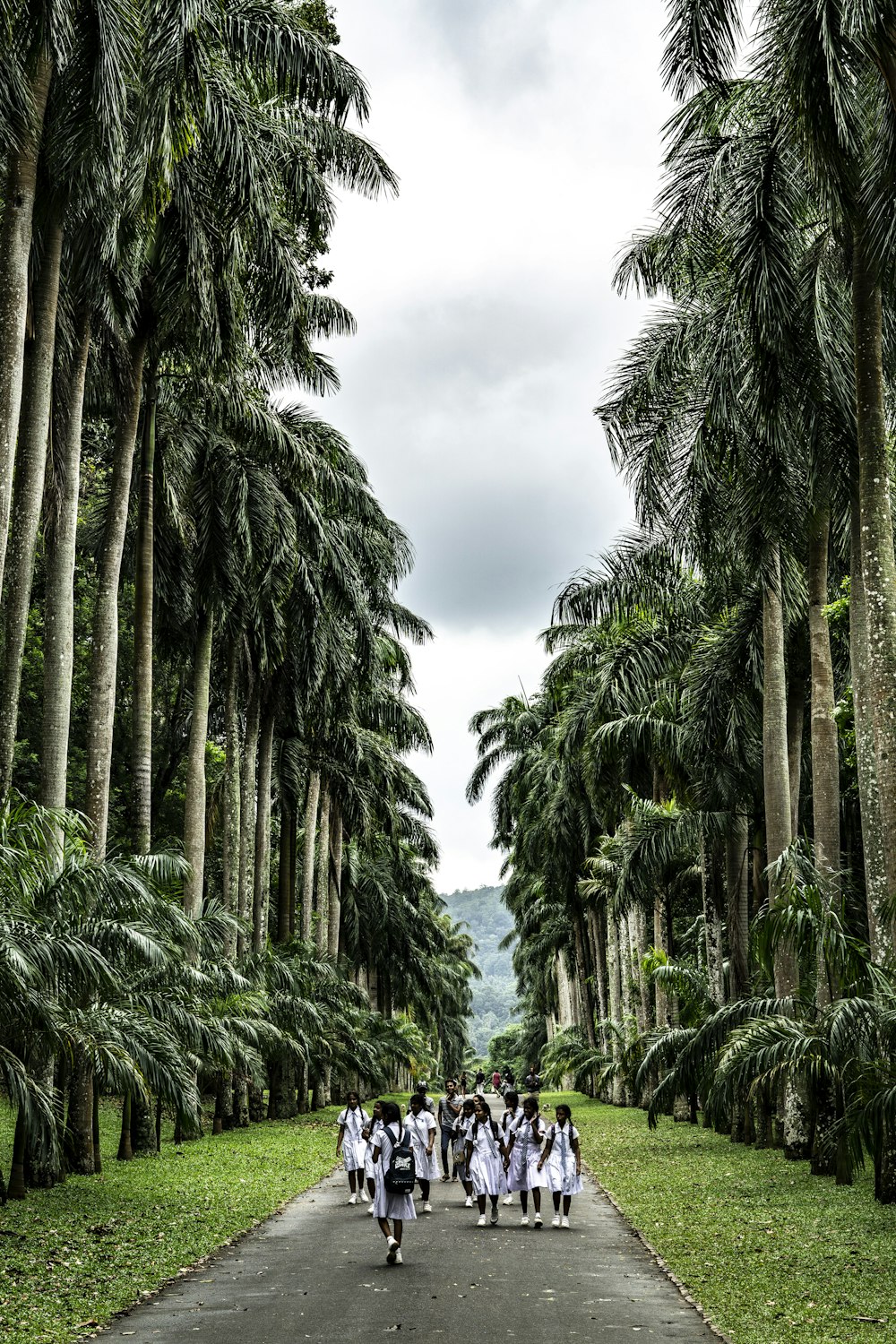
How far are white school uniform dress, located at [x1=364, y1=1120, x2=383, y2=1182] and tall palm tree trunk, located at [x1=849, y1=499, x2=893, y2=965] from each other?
5165 mm

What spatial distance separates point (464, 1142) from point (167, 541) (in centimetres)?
1322

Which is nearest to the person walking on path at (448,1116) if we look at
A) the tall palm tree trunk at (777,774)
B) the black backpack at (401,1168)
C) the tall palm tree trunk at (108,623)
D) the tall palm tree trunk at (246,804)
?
the tall palm tree trunk at (777,774)

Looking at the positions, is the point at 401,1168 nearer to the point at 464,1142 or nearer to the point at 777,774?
the point at 464,1142

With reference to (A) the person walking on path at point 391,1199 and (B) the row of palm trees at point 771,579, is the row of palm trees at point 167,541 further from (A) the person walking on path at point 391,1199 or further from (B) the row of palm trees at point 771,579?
(B) the row of palm trees at point 771,579

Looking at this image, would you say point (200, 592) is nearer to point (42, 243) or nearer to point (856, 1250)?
point (42, 243)

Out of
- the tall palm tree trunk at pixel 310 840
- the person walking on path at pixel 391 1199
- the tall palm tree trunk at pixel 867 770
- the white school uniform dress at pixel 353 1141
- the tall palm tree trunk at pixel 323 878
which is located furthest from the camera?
the tall palm tree trunk at pixel 323 878

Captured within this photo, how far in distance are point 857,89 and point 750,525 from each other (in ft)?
18.5

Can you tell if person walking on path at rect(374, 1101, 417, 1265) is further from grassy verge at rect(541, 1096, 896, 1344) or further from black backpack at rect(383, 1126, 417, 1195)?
grassy verge at rect(541, 1096, 896, 1344)

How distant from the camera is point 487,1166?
45.0ft

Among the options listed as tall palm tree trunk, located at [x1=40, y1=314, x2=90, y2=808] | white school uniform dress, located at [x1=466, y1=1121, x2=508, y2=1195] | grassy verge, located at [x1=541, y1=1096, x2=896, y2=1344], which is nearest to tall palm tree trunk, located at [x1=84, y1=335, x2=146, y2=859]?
tall palm tree trunk, located at [x1=40, y1=314, x2=90, y2=808]

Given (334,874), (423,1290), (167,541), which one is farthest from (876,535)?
(334,874)

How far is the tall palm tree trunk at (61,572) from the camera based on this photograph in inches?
612

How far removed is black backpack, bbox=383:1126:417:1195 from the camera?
A: 35.4ft

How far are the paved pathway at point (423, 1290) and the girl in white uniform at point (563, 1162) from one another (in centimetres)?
33
